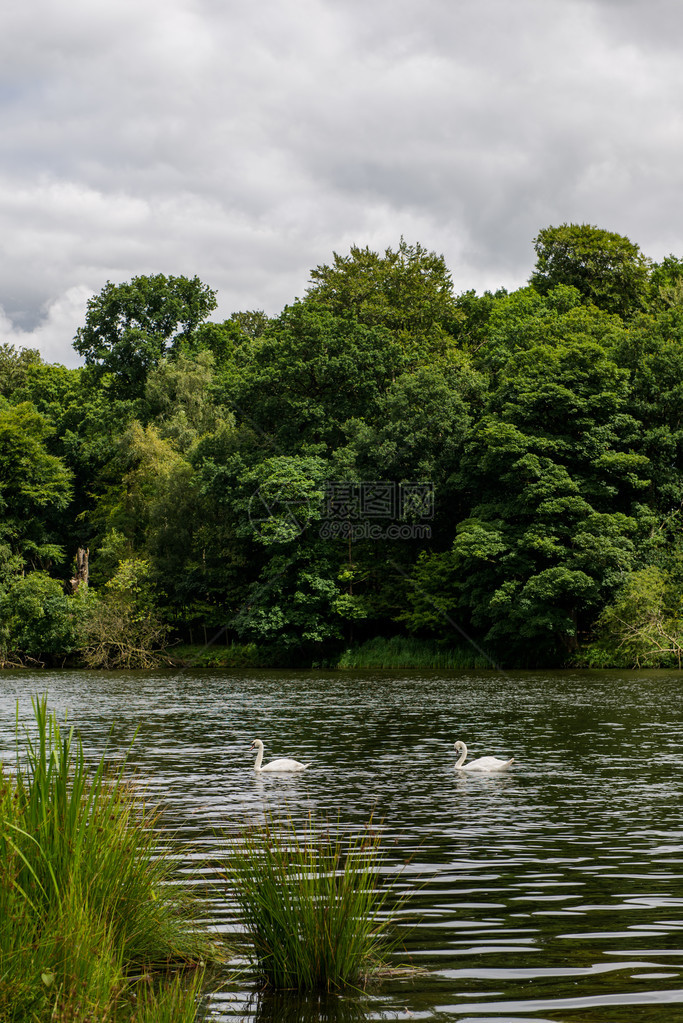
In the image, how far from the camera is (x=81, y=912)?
5277 millimetres

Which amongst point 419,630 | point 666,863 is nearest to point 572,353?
point 419,630

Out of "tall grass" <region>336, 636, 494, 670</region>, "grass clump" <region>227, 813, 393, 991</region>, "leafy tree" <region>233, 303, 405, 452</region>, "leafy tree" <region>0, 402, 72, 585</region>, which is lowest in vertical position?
"tall grass" <region>336, 636, 494, 670</region>

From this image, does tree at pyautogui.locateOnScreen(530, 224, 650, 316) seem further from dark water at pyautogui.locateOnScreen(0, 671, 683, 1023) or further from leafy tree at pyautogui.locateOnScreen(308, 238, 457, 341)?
dark water at pyautogui.locateOnScreen(0, 671, 683, 1023)

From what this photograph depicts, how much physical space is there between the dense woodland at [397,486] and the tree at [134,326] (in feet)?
24.4

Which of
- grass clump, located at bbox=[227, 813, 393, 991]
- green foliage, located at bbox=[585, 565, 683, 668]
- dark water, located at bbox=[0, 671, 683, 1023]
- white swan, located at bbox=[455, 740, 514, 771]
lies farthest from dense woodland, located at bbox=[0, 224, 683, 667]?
grass clump, located at bbox=[227, 813, 393, 991]

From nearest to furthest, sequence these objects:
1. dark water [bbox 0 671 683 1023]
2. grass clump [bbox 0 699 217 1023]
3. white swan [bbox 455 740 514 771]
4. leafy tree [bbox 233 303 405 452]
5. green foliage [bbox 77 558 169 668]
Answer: grass clump [bbox 0 699 217 1023]
dark water [bbox 0 671 683 1023]
white swan [bbox 455 740 514 771]
green foliage [bbox 77 558 169 668]
leafy tree [bbox 233 303 405 452]

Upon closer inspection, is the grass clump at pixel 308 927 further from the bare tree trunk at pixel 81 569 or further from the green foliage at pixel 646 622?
the bare tree trunk at pixel 81 569

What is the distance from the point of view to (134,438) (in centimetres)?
6266

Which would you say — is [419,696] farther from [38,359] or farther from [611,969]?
[38,359]

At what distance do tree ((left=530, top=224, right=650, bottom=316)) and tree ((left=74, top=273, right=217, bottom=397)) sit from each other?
96.3 ft

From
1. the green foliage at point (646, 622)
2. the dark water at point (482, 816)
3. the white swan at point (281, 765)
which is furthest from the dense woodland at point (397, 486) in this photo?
the white swan at point (281, 765)

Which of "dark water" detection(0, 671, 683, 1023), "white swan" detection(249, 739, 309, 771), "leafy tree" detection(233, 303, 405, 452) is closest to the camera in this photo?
"dark water" detection(0, 671, 683, 1023)

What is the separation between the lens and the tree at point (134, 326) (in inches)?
3083

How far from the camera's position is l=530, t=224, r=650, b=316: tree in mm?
64188
